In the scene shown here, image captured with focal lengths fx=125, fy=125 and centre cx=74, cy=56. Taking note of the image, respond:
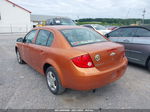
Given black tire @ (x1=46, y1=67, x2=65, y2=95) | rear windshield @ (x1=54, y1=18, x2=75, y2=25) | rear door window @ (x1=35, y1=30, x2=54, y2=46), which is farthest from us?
rear windshield @ (x1=54, y1=18, x2=75, y2=25)

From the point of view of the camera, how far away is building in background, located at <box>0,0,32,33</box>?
2508 centimetres

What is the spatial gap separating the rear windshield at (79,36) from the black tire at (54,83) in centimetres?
76

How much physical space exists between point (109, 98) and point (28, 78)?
7.82 feet

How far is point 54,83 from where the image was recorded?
286cm

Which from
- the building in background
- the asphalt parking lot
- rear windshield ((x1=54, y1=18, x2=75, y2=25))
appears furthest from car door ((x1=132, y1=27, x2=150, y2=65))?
the building in background

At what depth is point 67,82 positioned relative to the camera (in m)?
2.44

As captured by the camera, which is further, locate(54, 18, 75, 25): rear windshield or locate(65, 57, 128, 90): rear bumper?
locate(54, 18, 75, 25): rear windshield

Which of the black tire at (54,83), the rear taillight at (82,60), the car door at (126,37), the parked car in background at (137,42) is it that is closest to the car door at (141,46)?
the parked car in background at (137,42)

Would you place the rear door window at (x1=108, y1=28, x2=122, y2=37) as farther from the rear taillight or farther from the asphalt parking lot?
the rear taillight

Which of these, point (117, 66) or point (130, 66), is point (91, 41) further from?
point (130, 66)

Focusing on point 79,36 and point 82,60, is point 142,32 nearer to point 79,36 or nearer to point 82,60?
point 79,36

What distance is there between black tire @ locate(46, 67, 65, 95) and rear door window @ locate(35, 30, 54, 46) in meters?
0.63

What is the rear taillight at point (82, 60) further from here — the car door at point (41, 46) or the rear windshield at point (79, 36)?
the car door at point (41, 46)

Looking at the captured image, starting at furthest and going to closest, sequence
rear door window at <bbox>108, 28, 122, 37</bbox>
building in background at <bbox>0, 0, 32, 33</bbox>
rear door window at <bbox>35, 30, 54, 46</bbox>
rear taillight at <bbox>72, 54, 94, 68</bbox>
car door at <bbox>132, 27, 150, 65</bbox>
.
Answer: building in background at <bbox>0, 0, 32, 33</bbox> → rear door window at <bbox>108, 28, 122, 37</bbox> → car door at <bbox>132, 27, 150, 65</bbox> → rear door window at <bbox>35, 30, 54, 46</bbox> → rear taillight at <bbox>72, 54, 94, 68</bbox>
